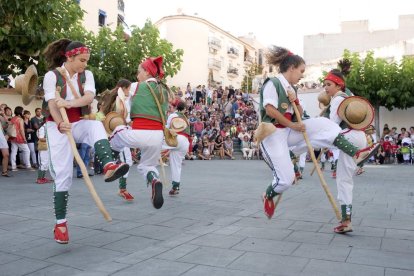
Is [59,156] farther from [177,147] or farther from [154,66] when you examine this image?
[177,147]

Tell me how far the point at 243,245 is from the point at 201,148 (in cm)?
1924

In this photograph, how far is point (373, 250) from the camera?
4230 millimetres

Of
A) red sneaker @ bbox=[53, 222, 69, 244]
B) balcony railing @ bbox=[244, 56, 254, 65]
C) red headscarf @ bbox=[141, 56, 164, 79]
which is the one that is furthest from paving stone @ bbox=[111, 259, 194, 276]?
balcony railing @ bbox=[244, 56, 254, 65]

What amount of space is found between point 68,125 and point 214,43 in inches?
2175

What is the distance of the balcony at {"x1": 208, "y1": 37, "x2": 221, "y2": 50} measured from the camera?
57.6 m

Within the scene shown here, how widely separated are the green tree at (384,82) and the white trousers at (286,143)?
22.7m

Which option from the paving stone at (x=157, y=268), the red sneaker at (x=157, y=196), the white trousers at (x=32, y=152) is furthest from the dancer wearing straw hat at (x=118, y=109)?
the white trousers at (x=32, y=152)

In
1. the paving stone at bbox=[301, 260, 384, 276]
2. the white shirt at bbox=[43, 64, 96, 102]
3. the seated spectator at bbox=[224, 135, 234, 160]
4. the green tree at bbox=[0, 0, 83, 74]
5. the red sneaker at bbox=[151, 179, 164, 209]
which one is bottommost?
the seated spectator at bbox=[224, 135, 234, 160]

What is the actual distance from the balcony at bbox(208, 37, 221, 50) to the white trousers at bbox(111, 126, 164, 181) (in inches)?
2070

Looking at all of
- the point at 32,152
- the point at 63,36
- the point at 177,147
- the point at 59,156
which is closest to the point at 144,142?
the point at 59,156

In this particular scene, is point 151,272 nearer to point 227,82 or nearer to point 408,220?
point 408,220

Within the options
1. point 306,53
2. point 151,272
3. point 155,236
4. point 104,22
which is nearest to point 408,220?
point 155,236

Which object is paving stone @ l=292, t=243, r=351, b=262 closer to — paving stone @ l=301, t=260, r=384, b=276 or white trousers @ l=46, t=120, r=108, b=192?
paving stone @ l=301, t=260, r=384, b=276

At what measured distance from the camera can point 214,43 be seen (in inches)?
2291
